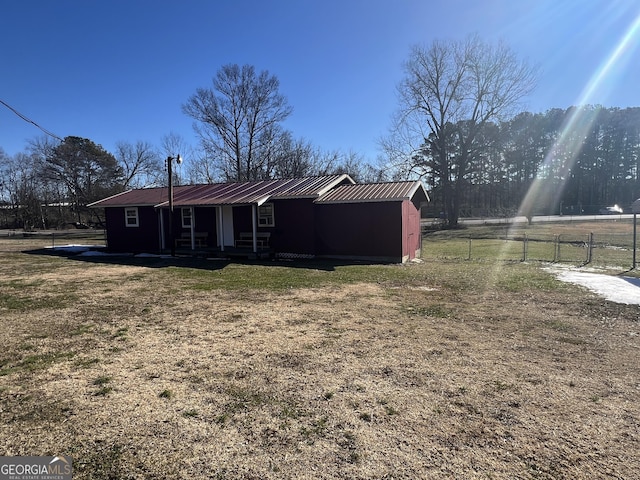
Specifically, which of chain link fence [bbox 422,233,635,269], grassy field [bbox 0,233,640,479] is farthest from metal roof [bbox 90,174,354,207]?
grassy field [bbox 0,233,640,479]

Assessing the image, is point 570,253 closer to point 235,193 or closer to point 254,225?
point 254,225

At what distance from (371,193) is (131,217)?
12024 mm

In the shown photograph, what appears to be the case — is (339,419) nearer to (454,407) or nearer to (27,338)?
(454,407)

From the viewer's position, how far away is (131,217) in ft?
62.1

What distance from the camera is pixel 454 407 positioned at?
340cm

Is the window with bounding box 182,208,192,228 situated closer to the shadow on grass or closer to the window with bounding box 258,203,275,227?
the shadow on grass

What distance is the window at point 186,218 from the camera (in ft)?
58.6

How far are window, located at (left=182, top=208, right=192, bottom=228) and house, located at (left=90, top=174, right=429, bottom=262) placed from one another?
47 millimetres

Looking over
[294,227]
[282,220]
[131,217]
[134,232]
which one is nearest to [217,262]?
[282,220]

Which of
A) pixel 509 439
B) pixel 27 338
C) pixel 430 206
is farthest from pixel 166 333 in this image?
pixel 430 206

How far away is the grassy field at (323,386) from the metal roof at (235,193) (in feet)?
26.6

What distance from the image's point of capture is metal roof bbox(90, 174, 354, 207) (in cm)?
1556

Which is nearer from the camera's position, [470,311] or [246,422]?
[246,422]

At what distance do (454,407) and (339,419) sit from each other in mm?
1056
